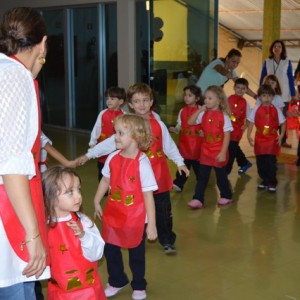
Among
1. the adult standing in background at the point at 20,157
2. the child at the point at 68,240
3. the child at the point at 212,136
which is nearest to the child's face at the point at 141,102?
the child at the point at 212,136

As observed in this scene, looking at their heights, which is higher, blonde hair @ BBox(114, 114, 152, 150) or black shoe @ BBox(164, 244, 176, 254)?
blonde hair @ BBox(114, 114, 152, 150)

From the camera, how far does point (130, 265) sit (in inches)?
127

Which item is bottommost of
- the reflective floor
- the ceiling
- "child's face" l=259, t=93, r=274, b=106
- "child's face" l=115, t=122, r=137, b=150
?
the reflective floor

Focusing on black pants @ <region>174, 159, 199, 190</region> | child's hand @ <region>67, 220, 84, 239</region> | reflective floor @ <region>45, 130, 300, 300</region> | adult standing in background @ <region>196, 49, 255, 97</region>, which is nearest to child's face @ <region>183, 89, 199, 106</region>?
black pants @ <region>174, 159, 199, 190</region>

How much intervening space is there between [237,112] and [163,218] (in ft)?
8.89

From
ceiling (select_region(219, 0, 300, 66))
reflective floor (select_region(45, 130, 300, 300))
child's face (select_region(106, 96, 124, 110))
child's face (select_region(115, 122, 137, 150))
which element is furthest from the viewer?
ceiling (select_region(219, 0, 300, 66))

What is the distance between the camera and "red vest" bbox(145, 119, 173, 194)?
3859mm

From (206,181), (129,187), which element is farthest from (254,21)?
(129,187)

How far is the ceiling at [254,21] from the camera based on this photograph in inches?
576

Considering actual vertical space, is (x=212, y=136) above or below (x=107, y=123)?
below

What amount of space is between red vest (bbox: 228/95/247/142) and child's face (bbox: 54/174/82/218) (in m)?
4.23

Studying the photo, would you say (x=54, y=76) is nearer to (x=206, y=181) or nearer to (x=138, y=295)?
(x=206, y=181)

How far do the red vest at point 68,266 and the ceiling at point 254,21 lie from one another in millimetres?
12357

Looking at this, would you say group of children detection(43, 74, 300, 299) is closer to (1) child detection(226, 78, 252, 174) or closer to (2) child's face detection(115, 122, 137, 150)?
(2) child's face detection(115, 122, 137, 150)
